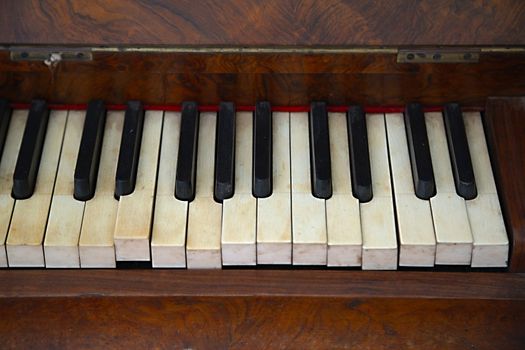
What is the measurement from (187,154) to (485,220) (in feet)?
2.13

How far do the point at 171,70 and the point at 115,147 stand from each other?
0.21 m

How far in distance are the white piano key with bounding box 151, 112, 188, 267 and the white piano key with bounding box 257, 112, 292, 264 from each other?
0.53ft

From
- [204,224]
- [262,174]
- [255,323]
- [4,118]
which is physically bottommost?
[255,323]

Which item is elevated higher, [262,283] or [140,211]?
[140,211]

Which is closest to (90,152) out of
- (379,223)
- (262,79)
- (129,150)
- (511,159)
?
(129,150)

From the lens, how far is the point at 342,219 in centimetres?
226

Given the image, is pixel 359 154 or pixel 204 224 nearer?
pixel 204 224

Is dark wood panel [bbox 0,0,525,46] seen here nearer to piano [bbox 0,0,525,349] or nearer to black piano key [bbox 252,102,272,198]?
piano [bbox 0,0,525,349]

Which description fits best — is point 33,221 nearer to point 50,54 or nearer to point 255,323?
point 50,54

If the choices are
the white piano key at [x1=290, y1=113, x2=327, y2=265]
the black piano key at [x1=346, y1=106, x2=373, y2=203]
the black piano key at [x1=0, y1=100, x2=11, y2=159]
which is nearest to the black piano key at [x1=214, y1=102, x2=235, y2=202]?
the white piano key at [x1=290, y1=113, x2=327, y2=265]

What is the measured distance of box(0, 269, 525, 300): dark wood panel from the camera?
2236 millimetres

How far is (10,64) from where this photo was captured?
93.7 inches

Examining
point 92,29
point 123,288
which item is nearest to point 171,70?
point 92,29

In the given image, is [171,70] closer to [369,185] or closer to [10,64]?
[10,64]
